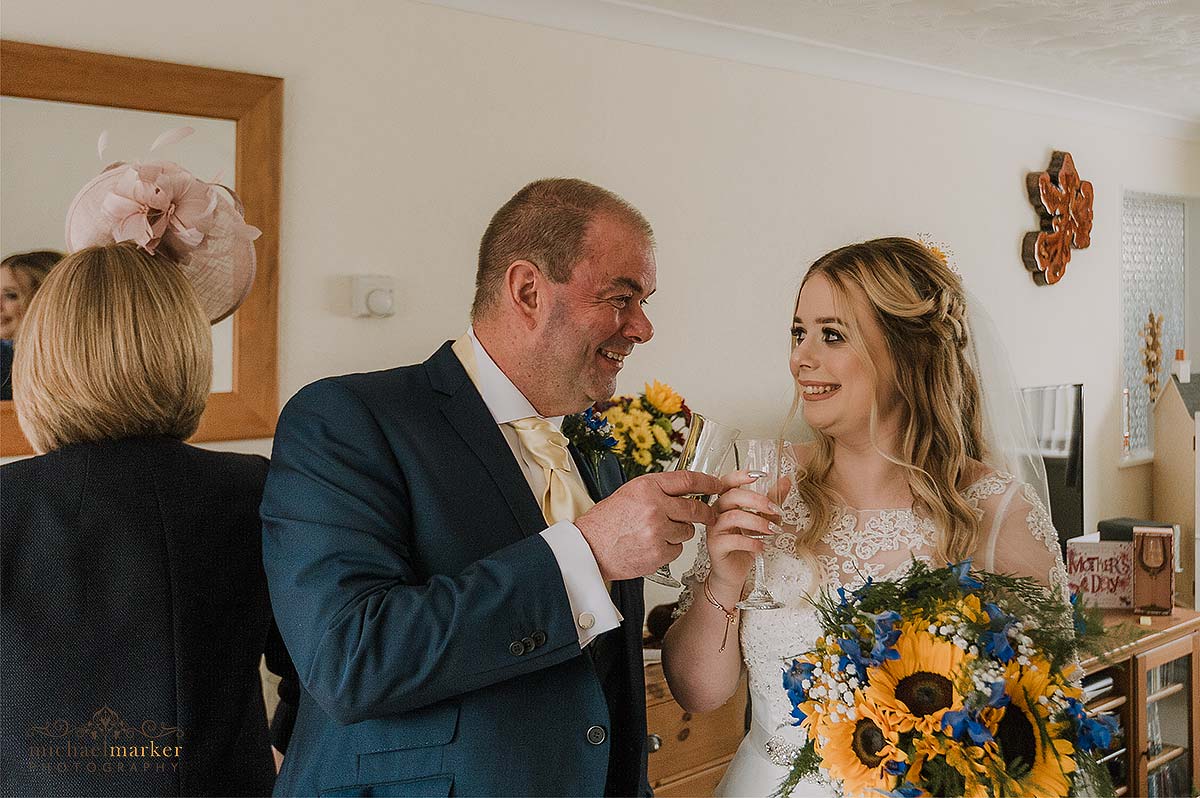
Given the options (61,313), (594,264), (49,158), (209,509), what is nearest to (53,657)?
(209,509)

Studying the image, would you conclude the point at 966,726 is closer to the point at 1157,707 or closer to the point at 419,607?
the point at 419,607

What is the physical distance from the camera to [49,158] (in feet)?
7.97

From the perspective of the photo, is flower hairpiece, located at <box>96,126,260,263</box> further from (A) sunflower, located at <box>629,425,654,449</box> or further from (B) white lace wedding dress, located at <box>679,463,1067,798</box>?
(A) sunflower, located at <box>629,425,654,449</box>

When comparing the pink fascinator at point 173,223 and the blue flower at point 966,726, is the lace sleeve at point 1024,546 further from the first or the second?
the pink fascinator at point 173,223

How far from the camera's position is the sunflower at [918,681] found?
1.30 m

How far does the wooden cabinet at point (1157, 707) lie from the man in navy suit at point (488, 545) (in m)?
3.64

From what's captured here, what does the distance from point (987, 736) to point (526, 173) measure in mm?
2427

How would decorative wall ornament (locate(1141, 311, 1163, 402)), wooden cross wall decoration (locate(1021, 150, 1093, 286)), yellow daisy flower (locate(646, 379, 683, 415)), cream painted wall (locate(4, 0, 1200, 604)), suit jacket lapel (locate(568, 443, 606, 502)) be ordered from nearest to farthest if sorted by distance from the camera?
suit jacket lapel (locate(568, 443, 606, 502)) → cream painted wall (locate(4, 0, 1200, 604)) → yellow daisy flower (locate(646, 379, 683, 415)) → wooden cross wall decoration (locate(1021, 150, 1093, 286)) → decorative wall ornament (locate(1141, 311, 1163, 402))

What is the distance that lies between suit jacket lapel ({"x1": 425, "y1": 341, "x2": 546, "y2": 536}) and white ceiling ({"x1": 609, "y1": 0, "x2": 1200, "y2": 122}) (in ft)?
7.38

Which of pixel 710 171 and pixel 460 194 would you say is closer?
pixel 460 194

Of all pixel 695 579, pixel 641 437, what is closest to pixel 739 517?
pixel 695 579

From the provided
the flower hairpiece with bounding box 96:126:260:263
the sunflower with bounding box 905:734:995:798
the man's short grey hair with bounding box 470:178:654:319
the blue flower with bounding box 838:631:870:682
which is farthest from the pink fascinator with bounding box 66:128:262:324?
the sunflower with bounding box 905:734:995:798

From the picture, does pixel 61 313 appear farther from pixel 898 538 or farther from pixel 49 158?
pixel 898 538

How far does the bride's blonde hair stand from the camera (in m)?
2.18
